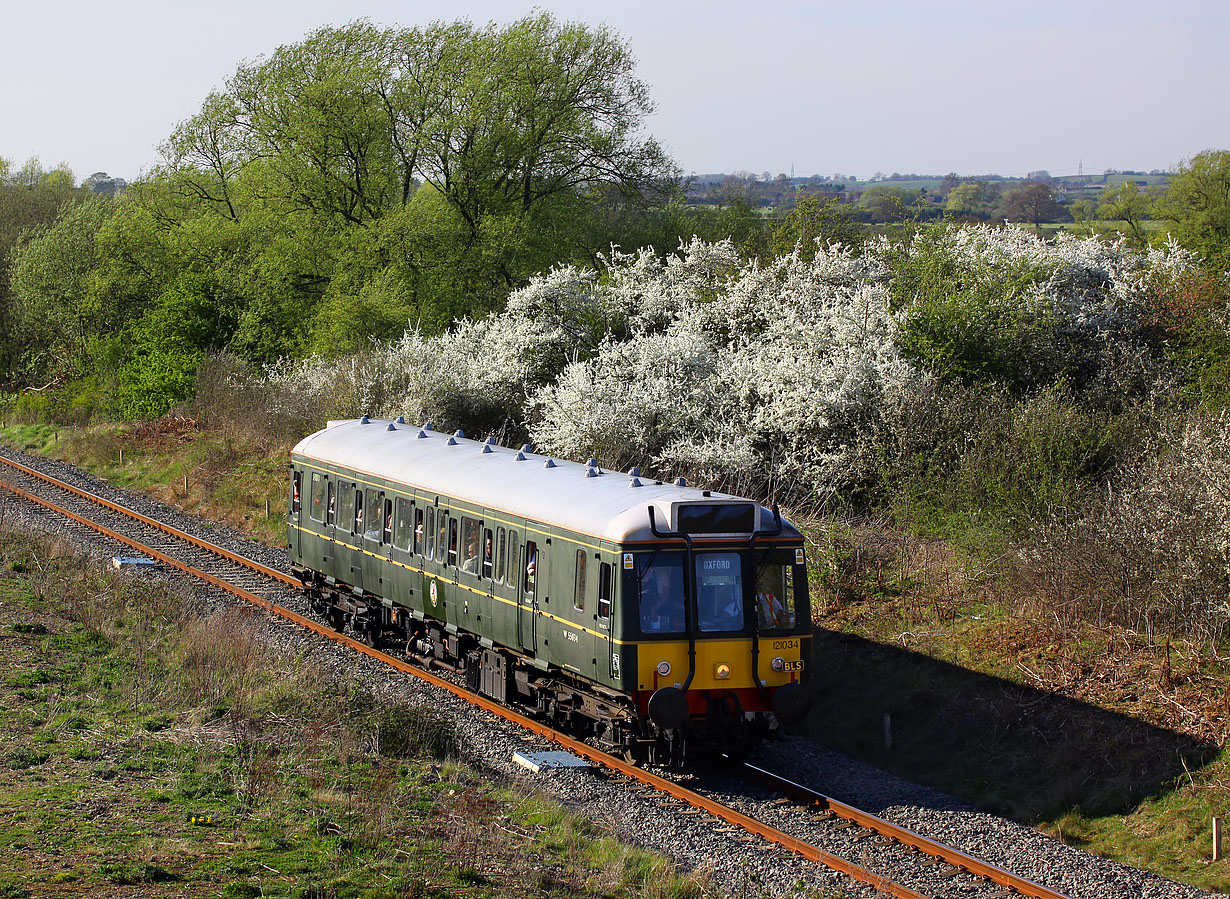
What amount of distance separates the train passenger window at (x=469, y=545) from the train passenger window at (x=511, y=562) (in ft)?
2.82

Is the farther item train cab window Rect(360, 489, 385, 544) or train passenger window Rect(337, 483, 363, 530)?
train passenger window Rect(337, 483, 363, 530)

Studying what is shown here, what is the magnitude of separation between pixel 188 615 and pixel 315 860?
10164 millimetres

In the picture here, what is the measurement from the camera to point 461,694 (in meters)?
15.8

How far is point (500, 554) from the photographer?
14.6 m

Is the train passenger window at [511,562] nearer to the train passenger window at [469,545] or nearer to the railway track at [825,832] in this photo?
the train passenger window at [469,545]

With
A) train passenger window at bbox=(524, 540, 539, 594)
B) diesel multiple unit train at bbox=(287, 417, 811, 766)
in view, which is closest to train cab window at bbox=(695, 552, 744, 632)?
diesel multiple unit train at bbox=(287, 417, 811, 766)

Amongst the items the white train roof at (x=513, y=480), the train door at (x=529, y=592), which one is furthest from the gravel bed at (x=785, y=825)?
the white train roof at (x=513, y=480)

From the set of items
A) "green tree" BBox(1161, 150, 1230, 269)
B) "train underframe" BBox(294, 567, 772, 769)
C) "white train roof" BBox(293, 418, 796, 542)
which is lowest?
"train underframe" BBox(294, 567, 772, 769)

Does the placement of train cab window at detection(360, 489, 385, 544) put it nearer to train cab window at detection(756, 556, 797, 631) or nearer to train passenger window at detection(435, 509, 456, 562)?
train passenger window at detection(435, 509, 456, 562)

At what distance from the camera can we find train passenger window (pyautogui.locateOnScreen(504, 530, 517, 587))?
14281mm

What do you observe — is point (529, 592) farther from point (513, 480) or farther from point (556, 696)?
point (513, 480)

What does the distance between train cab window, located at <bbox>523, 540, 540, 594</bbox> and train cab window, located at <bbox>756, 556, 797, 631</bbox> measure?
2756mm

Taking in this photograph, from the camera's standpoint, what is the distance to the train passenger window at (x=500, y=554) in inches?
574

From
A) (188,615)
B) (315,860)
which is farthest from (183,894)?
(188,615)
